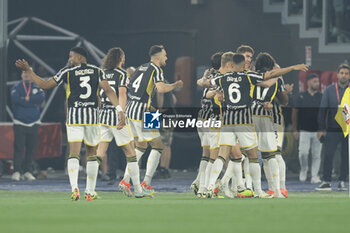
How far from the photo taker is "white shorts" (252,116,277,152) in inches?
558

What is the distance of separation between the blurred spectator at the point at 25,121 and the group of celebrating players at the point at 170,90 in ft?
13.6

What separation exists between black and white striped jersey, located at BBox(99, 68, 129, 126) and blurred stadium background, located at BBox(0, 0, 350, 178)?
5.72 m

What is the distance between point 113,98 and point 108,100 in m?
1.08

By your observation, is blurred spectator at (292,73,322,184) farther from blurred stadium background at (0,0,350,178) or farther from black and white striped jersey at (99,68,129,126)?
black and white striped jersey at (99,68,129,126)

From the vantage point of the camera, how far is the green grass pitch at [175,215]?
402 inches

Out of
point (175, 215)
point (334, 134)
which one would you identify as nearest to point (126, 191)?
point (175, 215)

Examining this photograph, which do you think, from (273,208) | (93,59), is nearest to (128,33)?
(93,59)

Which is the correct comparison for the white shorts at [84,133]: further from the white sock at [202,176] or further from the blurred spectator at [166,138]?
the blurred spectator at [166,138]

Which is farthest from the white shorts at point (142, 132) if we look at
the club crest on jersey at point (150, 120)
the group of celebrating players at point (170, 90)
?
the club crest on jersey at point (150, 120)

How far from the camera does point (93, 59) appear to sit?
832 inches

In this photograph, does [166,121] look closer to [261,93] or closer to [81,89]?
[261,93]

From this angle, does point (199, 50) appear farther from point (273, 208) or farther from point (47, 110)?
point (273, 208)

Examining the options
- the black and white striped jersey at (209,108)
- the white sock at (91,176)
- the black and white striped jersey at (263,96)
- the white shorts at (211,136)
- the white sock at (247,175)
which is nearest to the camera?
the white sock at (91,176)

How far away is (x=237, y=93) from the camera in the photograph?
1388cm
